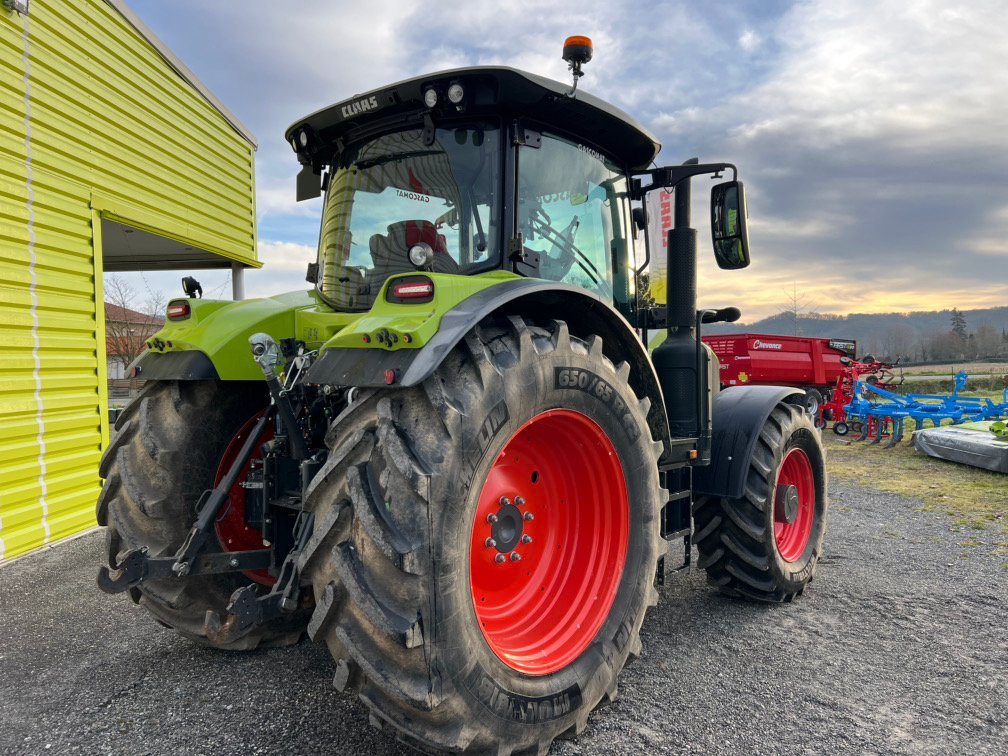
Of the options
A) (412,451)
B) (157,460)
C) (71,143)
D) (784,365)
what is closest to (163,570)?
(157,460)

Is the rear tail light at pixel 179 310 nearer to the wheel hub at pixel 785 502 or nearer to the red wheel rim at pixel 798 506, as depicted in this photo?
→ the wheel hub at pixel 785 502

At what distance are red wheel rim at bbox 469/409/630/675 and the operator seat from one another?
82cm

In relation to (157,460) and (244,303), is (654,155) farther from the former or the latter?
(157,460)

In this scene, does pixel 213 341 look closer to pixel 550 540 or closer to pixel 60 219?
pixel 550 540

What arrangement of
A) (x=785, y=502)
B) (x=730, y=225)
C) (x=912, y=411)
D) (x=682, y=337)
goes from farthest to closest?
(x=912, y=411)
(x=785, y=502)
(x=682, y=337)
(x=730, y=225)

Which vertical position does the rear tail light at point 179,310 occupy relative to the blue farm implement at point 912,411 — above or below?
above

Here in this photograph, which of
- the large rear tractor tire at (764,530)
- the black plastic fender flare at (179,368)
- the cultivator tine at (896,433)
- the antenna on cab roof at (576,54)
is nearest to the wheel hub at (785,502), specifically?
the large rear tractor tire at (764,530)

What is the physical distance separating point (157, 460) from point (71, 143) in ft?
15.4

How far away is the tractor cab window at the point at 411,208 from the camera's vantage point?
2867 mm

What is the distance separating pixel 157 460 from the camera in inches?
113

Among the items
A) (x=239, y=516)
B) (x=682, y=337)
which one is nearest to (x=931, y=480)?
(x=682, y=337)

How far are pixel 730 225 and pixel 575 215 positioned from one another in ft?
2.70

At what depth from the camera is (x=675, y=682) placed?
2916mm

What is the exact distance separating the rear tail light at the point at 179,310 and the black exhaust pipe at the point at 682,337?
7.97ft
